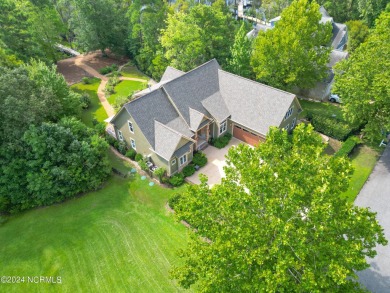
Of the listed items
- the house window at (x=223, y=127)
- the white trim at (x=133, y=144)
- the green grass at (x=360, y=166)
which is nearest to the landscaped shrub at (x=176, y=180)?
the white trim at (x=133, y=144)

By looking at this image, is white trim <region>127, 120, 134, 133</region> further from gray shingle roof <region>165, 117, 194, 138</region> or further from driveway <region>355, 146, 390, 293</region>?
driveway <region>355, 146, 390, 293</region>

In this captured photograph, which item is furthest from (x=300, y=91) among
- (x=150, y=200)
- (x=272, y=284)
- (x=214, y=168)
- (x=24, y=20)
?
(x=24, y=20)

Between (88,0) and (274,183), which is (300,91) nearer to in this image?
(274,183)

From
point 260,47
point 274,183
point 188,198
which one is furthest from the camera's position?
point 260,47

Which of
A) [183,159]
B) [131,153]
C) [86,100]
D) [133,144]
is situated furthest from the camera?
[86,100]

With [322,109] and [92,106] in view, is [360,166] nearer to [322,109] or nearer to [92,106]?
[322,109]

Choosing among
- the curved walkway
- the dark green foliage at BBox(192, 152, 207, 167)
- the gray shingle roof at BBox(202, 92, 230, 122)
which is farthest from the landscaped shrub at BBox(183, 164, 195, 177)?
the curved walkway

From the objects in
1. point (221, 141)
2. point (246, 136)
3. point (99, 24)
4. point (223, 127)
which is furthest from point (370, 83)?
point (99, 24)
